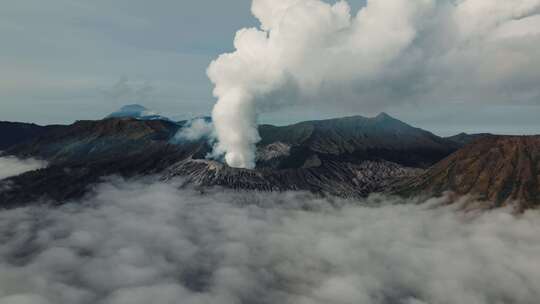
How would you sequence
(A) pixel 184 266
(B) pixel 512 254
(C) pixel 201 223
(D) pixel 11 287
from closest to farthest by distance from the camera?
(D) pixel 11 287 → (A) pixel 184 266 → (B) pixel 512 254 → (C) pixel 201 223

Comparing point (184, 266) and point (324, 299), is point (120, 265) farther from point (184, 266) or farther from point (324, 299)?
Result: point (324, 299)

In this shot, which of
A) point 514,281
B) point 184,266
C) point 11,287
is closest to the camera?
point 11,287

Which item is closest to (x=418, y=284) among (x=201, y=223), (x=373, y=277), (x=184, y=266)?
(x=373, y=277)

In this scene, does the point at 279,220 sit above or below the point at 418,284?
above

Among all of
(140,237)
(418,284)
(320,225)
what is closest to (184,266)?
(140,237)

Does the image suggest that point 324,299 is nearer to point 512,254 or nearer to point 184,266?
point 184,266

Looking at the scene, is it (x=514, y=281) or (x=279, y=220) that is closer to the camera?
(x=514, y=281)
